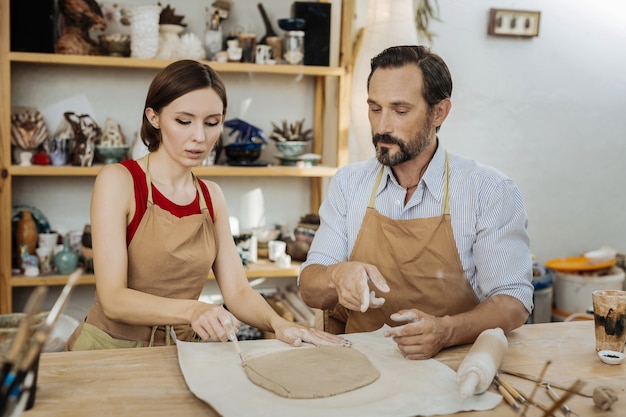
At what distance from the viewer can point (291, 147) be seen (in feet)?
13.2

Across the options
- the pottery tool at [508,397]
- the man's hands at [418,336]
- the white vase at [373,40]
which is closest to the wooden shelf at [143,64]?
the white vase at [373,40]

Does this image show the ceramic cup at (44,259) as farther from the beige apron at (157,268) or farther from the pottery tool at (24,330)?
the pottery tool at (24,330)

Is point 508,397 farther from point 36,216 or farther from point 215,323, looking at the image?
point 36,216

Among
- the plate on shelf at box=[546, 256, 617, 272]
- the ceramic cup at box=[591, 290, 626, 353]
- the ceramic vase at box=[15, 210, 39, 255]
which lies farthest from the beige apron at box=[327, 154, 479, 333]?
the plate on shelf at box=[546, 256, 617, 272]

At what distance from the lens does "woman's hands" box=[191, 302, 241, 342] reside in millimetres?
1727

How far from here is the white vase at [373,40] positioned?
3824 mm

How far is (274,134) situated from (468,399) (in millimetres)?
2831

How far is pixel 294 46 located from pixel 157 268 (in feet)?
7.01

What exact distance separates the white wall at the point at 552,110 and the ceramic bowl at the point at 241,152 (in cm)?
129

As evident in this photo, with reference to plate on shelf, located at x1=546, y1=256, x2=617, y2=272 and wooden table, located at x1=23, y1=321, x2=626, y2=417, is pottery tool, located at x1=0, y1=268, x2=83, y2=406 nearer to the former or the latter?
wooden table, located at x1=23, y1=321, x2=626, y2=417

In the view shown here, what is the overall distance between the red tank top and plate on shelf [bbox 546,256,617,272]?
2.94 meters

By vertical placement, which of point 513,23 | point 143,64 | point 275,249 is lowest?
point 275,249

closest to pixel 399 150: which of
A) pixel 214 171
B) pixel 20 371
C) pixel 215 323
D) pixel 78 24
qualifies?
pixel 215 323

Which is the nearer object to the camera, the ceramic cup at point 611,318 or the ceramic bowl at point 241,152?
the ceramic cup at point 611,318
